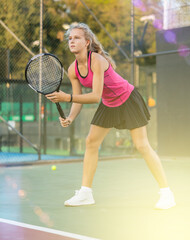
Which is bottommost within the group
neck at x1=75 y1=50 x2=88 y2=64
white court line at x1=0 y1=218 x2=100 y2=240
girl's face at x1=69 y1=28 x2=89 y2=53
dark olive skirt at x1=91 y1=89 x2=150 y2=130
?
white court line at x1=0 y1=218 x2=100 y2=240

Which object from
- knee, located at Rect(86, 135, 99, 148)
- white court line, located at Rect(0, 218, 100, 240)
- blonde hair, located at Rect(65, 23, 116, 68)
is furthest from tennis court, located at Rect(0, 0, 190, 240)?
knee, located at Rect(86, 135, 99, 148)

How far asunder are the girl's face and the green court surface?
158 centimetres

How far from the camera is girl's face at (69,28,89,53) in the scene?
5.12 meters

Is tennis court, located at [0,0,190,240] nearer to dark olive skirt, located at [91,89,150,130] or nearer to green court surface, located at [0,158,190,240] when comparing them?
green court surface, located at [0,158,190,240]

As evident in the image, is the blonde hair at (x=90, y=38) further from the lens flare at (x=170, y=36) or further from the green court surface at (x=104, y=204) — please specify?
the lens flare at (x=170, y=36)

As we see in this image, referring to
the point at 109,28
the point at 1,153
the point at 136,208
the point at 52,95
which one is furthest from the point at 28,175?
the point at 109,28

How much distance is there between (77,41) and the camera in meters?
5.14

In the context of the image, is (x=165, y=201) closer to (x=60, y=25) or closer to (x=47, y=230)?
(x=47, y=230)

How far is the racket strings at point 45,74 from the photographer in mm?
5062

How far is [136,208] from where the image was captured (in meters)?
5.38

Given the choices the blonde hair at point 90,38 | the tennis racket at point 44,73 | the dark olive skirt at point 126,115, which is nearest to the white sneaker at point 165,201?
the dark olive skirt at point 126,115

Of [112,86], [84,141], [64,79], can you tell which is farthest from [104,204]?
[84,141]

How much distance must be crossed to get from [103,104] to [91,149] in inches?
19.1

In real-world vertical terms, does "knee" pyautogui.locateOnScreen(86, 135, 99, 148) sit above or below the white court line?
above
